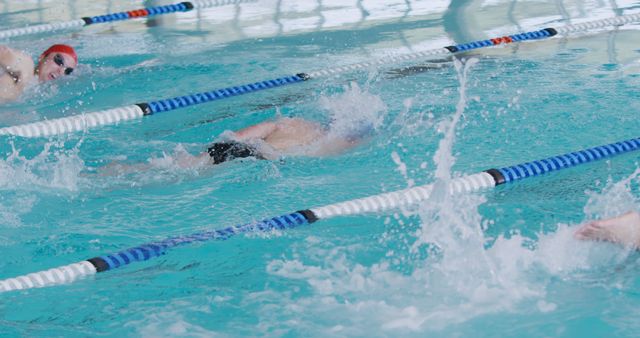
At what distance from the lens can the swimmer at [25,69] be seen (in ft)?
17.6

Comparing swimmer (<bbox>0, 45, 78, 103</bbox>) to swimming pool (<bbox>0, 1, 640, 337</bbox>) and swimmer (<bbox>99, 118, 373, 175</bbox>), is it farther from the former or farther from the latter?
swimmer (<bbox>99, 118, 373, 175</bbox>)

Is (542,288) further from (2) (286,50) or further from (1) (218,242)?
(2) (286,50)

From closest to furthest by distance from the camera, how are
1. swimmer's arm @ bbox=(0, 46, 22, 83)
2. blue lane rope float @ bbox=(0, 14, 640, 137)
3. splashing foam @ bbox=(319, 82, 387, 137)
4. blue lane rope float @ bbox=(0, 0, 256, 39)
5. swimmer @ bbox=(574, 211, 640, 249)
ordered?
swimmer @ bbox=(574, 211, 640, 249)
splashing foam @ bbox=(319, 82, 387, 137)
blue lane rope float @ bbox=(0, 14, 640, 137)
swimmer's arm @ bbox=(0, 46, 22, 83)
blue lane rope float @ bbox=(0, 0, 256, 39)

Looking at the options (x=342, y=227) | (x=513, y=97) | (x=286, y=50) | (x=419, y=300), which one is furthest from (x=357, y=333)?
(x=286, y=50)

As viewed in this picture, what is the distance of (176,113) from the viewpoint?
5.27 metres

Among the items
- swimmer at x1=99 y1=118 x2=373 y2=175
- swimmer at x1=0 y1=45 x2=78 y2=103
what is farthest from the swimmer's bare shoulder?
swimmer at x1=99 y1=118 x2=373 y2=175

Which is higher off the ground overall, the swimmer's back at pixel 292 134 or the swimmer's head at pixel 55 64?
the swimmer's head at pixel 55 64

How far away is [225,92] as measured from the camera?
Answer: 5.52m

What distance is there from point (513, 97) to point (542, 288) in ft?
7.01

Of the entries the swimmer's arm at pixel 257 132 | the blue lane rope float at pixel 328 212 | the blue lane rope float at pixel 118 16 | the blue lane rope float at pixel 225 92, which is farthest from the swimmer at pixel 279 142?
the blue lane rope float at pixel 118 16

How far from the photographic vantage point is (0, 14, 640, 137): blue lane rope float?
16.3 feet

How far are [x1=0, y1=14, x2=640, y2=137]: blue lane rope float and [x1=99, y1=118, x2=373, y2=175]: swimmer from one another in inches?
33.5

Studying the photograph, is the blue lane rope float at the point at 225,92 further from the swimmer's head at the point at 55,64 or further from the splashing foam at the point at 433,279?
the splashing foam at the point at 433,279

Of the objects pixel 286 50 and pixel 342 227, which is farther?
pixel 286 50
